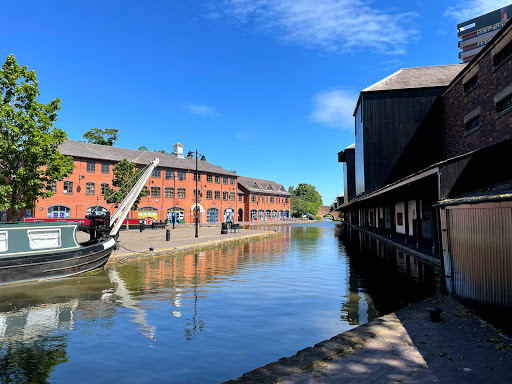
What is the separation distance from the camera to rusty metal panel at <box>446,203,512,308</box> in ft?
17.7

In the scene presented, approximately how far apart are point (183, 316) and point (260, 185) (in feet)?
229

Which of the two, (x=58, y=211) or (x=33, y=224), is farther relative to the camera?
(x=58, y=211)

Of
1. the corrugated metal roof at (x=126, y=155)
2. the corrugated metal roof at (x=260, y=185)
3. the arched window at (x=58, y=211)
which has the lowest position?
the arched window at (x=58, y=211)

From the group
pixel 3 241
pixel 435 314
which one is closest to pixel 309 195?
pixel 3 241

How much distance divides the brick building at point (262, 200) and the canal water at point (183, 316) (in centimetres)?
5674

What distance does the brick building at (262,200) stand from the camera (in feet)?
234

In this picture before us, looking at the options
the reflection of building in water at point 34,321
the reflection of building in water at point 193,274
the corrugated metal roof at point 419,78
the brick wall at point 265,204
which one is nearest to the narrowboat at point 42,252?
the reflection of building in water at point 193,274

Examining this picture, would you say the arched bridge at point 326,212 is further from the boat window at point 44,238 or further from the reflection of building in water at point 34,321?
the reflection of building in water at point 34,321

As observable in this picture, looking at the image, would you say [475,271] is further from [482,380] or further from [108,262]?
[108,262]


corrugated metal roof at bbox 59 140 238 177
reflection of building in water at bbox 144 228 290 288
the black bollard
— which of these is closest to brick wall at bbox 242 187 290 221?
corrugated metal roof at bbox 59 140 238 177

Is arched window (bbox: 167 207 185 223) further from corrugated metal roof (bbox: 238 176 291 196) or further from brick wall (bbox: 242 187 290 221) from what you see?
corrugated metal roof (bbox: 238 176 291 196)

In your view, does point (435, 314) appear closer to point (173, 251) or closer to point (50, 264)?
point (50, 264)

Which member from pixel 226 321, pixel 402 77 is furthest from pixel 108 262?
pixel 402 77

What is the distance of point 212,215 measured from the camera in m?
59.2
